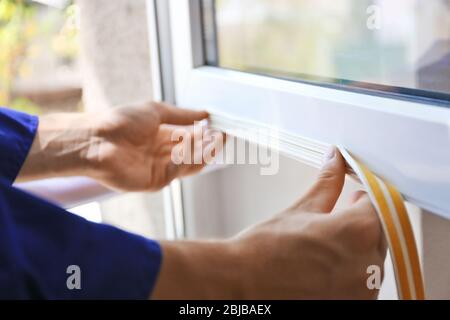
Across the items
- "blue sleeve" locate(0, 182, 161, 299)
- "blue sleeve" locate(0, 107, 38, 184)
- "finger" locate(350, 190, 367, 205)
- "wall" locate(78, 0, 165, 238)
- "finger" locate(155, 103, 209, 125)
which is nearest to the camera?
"blue sleeve" locate(0, 182, 161, 299)

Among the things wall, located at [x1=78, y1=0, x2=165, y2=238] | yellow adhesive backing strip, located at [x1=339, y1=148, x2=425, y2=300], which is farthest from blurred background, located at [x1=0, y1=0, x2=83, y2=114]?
yellow adhesive backing strip, located at [x1=339, y1=148, x2=425, y2=300]

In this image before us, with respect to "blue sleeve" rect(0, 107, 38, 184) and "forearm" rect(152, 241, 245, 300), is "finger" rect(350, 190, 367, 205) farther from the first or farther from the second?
"blue sleeve" rect(0, 107, 38, 184)

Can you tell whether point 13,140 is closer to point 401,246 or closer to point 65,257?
point 65,257

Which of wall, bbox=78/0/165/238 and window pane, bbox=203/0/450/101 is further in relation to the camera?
wall, bbox=78/0/165/238

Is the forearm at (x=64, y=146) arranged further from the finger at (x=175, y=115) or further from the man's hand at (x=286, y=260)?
the man's hand at (x=286, y=260)

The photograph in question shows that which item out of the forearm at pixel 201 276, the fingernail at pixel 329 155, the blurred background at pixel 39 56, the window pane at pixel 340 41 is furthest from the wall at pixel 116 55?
the forearm at pixel 201 276

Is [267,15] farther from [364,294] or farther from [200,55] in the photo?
[364,294]

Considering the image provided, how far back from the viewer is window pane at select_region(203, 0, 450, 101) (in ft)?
1.83

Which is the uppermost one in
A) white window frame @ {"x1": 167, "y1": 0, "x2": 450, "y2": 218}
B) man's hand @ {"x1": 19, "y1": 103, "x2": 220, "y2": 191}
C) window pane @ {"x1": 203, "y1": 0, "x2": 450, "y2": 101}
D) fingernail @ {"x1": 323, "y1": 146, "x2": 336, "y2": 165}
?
window pane @ {"x1": 203, "y1": 0, "x2": 450, "y2": 101}

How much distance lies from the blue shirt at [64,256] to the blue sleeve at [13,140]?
0.25 m

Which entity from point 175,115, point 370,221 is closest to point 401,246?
point 370,221

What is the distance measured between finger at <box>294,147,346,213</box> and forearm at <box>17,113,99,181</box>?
1.24 feet

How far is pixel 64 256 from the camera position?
452 mm

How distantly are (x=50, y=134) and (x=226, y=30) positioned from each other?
298mm
